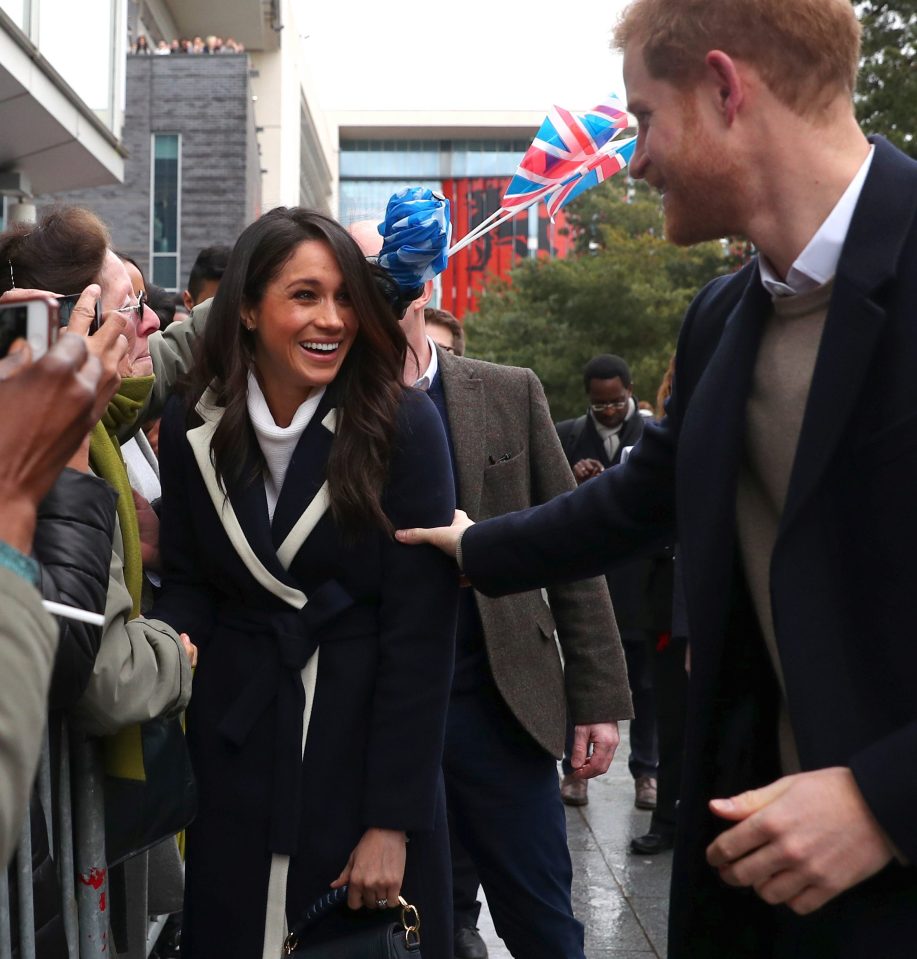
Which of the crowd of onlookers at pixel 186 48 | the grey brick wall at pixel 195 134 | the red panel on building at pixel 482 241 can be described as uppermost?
the red panel on building at pixel 482 241

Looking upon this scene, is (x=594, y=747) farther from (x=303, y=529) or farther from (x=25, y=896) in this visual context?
(x=25, y=896)

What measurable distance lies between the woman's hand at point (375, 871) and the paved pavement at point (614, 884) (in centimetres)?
234

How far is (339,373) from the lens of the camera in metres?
3.04

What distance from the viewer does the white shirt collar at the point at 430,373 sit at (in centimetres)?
398

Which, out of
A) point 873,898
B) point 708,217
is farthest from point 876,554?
point 708,217

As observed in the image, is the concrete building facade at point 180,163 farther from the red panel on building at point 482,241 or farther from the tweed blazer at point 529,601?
the red panel on building at point 482,241

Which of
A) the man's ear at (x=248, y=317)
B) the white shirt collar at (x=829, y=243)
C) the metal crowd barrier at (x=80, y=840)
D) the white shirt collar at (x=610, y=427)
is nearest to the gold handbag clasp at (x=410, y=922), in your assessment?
the metal crowd barrier at (x=80, y=840)

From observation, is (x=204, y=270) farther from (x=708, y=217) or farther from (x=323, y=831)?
(x=708, y=217)

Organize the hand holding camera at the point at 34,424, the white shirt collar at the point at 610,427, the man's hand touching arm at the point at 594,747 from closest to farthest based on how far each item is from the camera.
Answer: the hand holding camera at the point at 34,424 < the man's hand touching arm at the point at 594,747 < the white shirt collar at the point at 610,427

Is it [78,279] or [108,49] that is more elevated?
[108,49]

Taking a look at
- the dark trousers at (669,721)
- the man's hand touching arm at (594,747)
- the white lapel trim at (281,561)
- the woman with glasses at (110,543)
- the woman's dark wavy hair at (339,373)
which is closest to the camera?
the woman with glasses at (110,543)

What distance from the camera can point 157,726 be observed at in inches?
107

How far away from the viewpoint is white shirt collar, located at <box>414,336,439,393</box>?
3.98 m

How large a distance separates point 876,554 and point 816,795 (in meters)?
0.33
